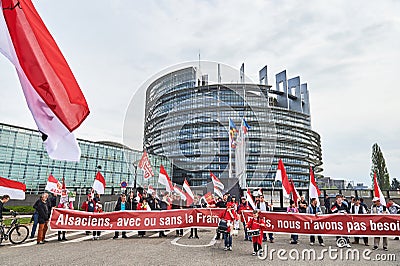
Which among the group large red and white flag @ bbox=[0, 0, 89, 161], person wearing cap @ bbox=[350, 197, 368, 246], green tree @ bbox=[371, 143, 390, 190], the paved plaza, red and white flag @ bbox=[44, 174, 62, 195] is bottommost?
the paved plaza

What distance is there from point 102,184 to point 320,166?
124m

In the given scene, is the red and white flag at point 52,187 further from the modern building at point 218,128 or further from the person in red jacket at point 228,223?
the modern building at point 218,128

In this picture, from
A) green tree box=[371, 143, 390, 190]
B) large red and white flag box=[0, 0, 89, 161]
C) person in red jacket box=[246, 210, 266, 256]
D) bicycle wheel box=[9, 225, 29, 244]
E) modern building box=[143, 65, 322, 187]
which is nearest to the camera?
large red and white flag box=[0, 0, 89, 161]

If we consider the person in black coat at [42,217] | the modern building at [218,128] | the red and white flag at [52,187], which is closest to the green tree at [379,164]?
the modern building at [218,128]

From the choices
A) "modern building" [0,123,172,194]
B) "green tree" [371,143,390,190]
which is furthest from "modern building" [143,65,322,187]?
"green tree" [371,143,390,190]

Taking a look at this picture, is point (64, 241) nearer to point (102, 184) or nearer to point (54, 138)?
point (102, 184)

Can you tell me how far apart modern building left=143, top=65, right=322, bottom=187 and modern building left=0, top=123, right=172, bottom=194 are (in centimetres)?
1968

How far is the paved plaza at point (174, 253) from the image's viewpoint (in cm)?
793

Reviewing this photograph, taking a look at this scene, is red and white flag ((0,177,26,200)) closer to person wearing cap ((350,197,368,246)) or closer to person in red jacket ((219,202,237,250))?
person in red jacket ((219,202,237,250))

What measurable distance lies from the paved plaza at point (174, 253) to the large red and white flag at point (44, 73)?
5281 mm

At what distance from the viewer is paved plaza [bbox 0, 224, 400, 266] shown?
7.93 m

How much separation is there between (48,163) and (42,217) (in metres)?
44.7

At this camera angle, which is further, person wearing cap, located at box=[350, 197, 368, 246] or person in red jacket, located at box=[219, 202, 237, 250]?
person wearing cap, located at box=[350, 197, 368, 246]

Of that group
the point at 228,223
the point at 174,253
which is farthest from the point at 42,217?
the point at 228,223
